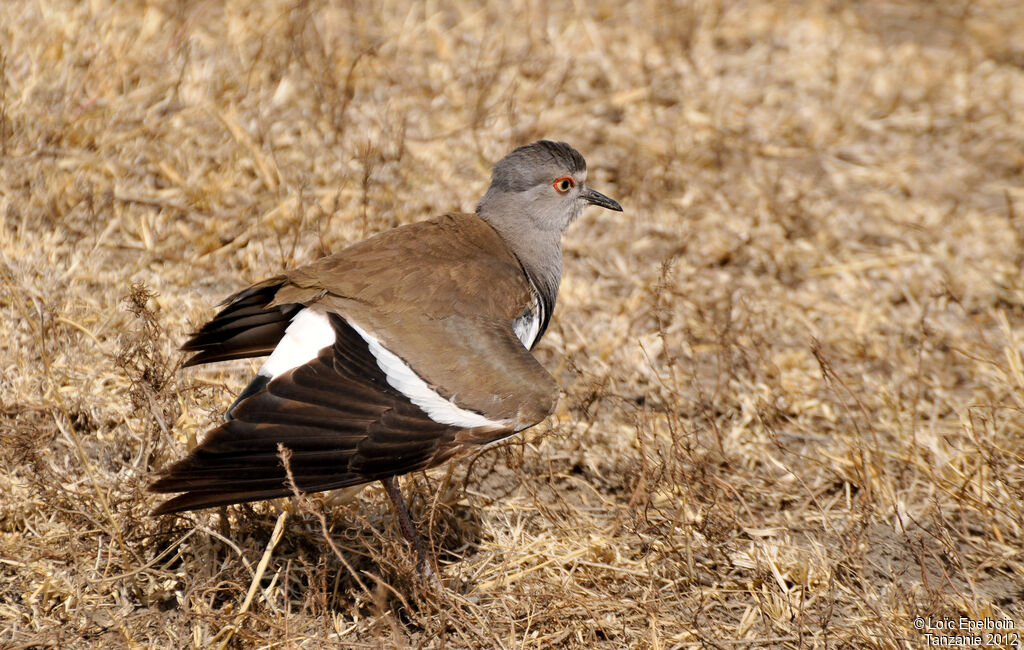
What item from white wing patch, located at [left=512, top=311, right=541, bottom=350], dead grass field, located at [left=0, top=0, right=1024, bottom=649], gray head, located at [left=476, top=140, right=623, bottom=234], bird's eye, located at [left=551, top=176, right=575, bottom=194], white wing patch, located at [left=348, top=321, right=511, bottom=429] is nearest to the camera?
white wing patch, located at [left=348, top=321, right=511, bottom=429]

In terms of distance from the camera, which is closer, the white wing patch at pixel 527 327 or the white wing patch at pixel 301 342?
the white wing patch at pixel 301 342

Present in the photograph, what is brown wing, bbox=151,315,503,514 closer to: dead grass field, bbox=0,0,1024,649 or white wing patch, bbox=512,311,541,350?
dead grass field, bbox=0,0,1024,649

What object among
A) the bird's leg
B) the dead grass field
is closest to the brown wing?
the dead grass field

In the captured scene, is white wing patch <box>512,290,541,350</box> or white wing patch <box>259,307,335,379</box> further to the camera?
white wing patch <box>512,290,541,350</box>

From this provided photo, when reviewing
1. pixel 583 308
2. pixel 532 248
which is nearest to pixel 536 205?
pixel 532 248

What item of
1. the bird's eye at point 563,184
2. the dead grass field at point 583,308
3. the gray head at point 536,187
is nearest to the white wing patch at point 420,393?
the dead grass field at point 583,308

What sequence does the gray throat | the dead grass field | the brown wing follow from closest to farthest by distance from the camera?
the brown wing
the dead grass field
the gray throat

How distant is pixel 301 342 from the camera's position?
3479 mm

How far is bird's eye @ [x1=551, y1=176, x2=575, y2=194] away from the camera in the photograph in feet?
15.3

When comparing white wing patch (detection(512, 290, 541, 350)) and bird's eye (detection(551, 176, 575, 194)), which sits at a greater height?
bird's eye (detection(551, 176, 575, 194))

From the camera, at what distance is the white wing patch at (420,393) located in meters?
3.33

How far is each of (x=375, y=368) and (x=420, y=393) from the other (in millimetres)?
167

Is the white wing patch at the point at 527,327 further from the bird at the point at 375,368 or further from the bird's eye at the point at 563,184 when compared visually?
the bird's eye at the point at 563,184

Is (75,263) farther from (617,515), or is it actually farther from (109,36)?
(617,515)
